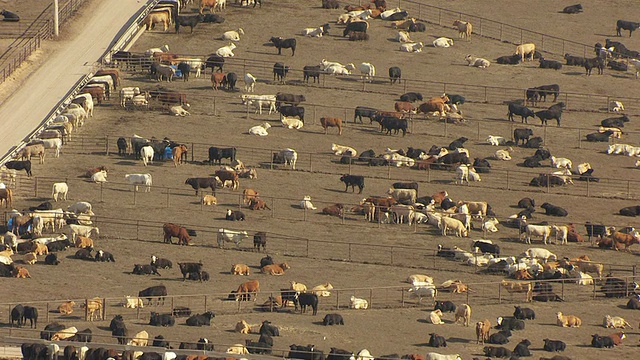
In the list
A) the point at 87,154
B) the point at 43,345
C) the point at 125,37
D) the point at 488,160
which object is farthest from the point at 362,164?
the point at 43,345

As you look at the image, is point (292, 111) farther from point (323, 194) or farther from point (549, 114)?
point (549, 114)

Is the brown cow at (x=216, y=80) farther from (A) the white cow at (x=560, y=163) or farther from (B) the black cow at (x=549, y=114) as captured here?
(A) the white cow at (x=560, y=163)

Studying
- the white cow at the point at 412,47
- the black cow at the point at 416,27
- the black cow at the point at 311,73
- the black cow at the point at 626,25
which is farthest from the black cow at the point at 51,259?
the black cow at the point at 626,25

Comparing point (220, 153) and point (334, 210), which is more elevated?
point (220, 153)

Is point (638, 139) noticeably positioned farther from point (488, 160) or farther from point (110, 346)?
point (110, 346)

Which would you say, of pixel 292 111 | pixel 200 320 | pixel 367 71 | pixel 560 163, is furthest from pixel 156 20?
pixel 200 320
